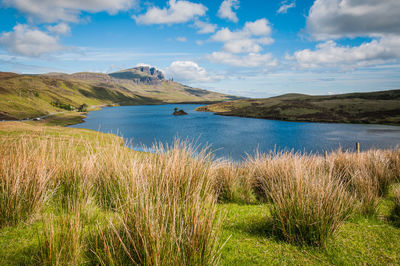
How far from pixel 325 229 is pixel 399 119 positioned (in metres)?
68.6

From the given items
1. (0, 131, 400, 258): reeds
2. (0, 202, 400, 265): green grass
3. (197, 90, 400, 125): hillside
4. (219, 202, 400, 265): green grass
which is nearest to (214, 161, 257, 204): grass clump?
(0, 131, 400, 258): reeds

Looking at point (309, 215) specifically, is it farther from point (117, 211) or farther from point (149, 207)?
point (117, 211)

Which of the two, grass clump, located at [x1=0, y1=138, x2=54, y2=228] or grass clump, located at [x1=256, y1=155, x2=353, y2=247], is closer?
grass clump, located at [x1=256, y1=155, x2=353, y2=247]

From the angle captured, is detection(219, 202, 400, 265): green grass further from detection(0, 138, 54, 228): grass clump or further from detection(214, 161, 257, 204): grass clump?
detection(0, 138, 54, 228): grass clump

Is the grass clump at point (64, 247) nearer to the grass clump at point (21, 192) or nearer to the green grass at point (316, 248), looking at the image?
the grass clump at point (21, 192)

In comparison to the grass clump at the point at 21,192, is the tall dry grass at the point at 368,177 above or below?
below

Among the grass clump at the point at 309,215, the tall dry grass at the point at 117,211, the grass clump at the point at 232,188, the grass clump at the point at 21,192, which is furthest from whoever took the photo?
the grass clump at the point at 232,188

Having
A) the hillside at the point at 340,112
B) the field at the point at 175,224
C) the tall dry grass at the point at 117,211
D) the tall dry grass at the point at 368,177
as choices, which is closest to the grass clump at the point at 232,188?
the field at the point at 175,224

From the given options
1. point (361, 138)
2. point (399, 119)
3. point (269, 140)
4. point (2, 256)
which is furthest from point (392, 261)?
point (399, 119)

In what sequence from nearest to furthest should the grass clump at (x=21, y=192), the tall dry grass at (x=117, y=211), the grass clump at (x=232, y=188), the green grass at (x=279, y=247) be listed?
1. the tall dry grass at (x=117, y=211)
2. the green grass at (x=279, y=247)
3. the grass clump at (x=21, y=192)
4. the grass clump at (x=232, y=188)

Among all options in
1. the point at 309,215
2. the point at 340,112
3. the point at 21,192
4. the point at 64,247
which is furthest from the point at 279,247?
the point at 340,112

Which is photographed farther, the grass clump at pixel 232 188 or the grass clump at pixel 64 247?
the grass clump at pixel 232 188

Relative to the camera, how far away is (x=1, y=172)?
14.7 feet

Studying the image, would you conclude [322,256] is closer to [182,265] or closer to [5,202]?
[182,265]
